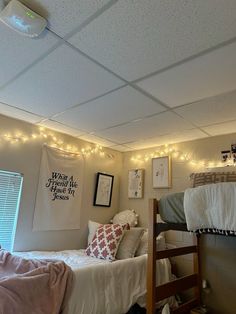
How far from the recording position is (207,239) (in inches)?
111

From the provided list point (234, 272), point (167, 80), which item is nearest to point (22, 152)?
point (167, 80)

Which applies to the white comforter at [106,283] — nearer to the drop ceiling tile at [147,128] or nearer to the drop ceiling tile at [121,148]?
the drop ceiling tile at [147,128]

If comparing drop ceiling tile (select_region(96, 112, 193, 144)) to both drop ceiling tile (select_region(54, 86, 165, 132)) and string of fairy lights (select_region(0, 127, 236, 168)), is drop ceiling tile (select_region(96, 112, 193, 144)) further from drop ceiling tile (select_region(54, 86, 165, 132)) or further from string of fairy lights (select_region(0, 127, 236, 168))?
string of fairy lights (select_region(0, 127, 236, 168))

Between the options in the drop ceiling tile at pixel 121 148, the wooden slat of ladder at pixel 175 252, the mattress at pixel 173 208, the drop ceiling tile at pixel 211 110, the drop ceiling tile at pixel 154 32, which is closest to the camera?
the drop ceiling tile at pixel 154 32

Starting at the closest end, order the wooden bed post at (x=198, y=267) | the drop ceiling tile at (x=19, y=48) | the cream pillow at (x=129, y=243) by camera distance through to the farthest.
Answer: the drop ceiling tile at (x=19, y=48) → the wooden bed post at (x=198, y=267) → the cream pillow at (x=129, y=243)

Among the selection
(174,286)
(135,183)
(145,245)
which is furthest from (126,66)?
(135,183)

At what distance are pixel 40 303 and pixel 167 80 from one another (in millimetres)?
1948

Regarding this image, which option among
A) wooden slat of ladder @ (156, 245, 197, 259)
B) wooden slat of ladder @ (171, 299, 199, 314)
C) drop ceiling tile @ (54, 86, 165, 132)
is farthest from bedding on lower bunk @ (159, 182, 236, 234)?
wooden slat of ladder @ (171, 299, 199, 314)

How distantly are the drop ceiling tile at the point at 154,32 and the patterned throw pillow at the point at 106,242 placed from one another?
6.58 feet

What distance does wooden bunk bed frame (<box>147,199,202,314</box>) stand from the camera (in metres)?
2.03

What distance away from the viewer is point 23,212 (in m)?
2.78

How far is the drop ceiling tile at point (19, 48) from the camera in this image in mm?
1443

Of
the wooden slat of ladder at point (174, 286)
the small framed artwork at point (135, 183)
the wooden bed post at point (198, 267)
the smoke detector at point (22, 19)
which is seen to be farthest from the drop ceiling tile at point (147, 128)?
the wooden slat of ladder at point (174, 286)

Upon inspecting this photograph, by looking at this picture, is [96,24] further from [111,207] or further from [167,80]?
[111,207]
